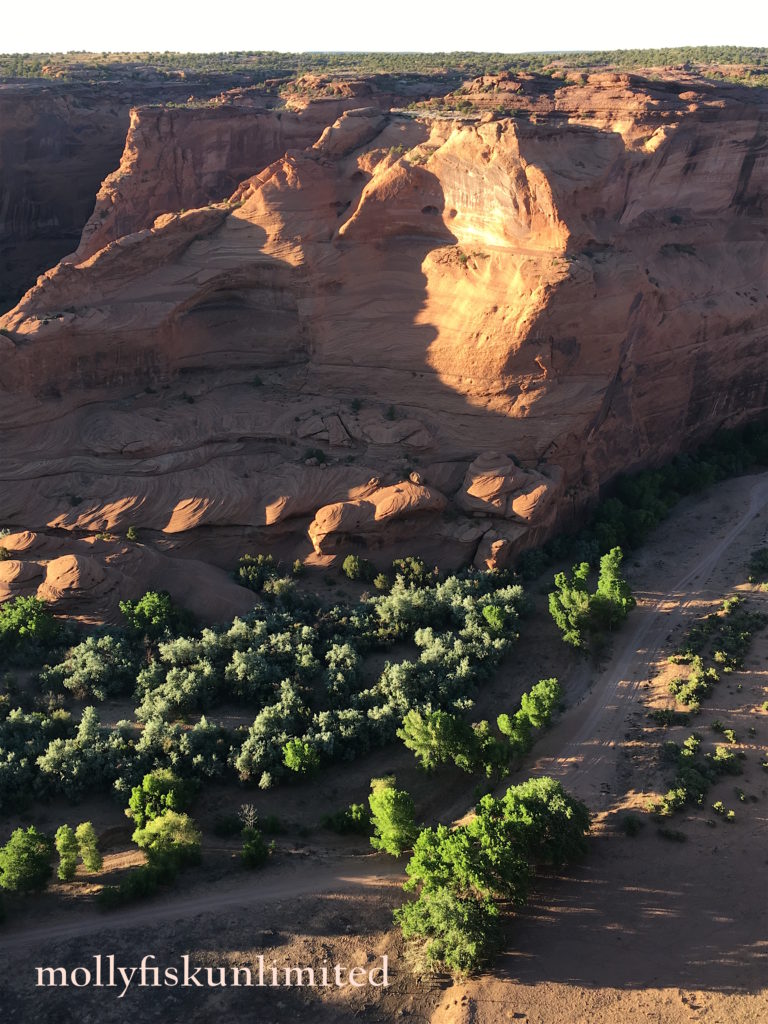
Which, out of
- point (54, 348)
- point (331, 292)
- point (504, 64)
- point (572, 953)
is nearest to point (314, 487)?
point (331, 292)

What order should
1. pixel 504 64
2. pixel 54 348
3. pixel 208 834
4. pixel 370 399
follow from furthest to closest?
pixel 504 64, pixel 370 399, pixel 54 348, pixel 208 834

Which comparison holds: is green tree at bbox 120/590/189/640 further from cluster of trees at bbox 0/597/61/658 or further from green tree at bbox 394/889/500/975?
green tree at bbox 394/889/500/975

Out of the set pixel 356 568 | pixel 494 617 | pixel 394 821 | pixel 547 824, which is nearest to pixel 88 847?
pixel 394 821

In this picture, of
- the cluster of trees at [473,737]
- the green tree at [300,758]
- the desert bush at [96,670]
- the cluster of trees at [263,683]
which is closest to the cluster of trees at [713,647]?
the cluster of trees at [473,737]

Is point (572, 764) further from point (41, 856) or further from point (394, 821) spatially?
point (41, 856)

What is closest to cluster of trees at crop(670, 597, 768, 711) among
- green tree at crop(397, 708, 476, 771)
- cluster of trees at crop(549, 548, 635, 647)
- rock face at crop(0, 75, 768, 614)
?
cluster of trees at crop(549, 548, 635, 647)

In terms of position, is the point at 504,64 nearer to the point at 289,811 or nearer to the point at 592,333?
the point at 592,333
